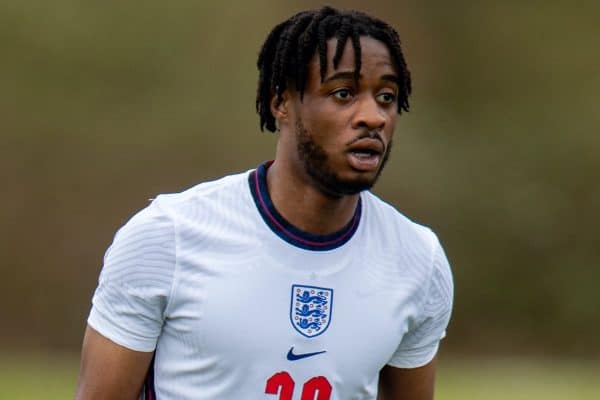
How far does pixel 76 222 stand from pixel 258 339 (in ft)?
46.3

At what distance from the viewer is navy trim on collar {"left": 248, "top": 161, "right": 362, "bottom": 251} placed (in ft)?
15.5

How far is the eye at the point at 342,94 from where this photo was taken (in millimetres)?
4625

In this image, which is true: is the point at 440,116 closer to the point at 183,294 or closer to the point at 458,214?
the point at 458,214

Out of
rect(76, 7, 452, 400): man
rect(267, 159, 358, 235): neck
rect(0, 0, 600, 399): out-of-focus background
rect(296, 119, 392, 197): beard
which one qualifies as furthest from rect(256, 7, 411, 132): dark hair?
rect(0, 0, 600, 399): out-of-focus background

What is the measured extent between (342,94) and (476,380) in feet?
26.2

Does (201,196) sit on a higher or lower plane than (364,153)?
lower

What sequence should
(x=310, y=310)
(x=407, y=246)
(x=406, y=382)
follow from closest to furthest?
(x=310, y=310)
(x=407, y=246)
(x=406, y=382)

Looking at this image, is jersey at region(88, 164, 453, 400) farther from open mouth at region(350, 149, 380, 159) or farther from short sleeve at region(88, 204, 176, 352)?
open mouth at region(350, 149, 380, 159)

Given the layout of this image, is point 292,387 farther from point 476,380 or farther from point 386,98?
point 476,380

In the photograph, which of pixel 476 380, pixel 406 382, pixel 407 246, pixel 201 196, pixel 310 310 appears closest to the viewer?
pixel 310 310

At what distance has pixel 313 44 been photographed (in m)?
4.70

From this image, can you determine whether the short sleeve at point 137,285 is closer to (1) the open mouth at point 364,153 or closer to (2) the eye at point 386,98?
(1) the open mouth at point 364,153

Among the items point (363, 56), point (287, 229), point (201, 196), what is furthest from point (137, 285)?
point (363, 56)

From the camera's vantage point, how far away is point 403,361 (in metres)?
5.03
